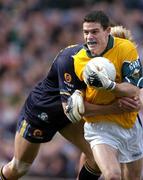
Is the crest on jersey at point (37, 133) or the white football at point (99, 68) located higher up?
the white football at point (99, 68)

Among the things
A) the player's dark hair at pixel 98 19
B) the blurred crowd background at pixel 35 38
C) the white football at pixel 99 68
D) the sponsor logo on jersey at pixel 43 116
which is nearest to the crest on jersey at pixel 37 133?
the sponsor logo on jersey at pixel 43 116

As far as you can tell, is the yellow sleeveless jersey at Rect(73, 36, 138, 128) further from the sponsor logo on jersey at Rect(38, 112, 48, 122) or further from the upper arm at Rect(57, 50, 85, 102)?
the sponsor logo on jersey at Rect(38, 112, 48, 122)

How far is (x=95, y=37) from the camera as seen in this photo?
7480 mm

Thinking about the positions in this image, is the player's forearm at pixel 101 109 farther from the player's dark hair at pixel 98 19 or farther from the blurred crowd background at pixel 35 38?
the blurred crowd background at pixel 35 38

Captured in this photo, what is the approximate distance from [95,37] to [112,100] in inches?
23.8

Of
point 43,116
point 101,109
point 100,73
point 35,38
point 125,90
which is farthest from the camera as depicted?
point 35,38

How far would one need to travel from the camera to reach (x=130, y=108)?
7520mm

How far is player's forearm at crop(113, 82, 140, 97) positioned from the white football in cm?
9

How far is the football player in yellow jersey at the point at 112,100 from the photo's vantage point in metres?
7.45

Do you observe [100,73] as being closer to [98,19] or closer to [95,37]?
[95,37]

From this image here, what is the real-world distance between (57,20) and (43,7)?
49 centimetres

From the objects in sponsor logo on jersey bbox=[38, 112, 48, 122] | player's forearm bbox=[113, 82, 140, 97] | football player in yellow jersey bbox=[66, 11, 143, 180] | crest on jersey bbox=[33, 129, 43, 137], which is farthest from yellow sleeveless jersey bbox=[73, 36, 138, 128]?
crest on jersey bbox=[33, 129, 43, 137]

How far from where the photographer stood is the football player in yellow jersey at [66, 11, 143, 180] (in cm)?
745

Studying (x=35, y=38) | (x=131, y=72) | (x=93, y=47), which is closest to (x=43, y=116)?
(x=93, y=47)
